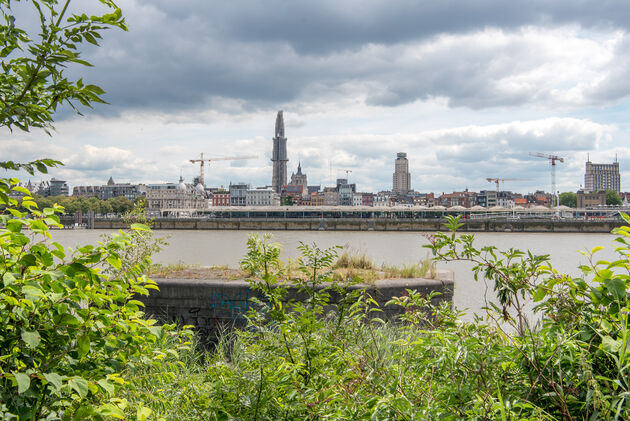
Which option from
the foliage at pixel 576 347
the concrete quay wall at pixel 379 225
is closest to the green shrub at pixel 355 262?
the foliage at pixel 576 347

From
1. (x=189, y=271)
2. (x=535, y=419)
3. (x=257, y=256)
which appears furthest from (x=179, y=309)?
(x=535, y=419)

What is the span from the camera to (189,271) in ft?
35.4

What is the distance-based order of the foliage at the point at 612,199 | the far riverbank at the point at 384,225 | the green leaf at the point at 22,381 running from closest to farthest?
the green leaf at the point at 22,381
the far riverbank at the point at 384,225
the foliage at the point at 612,199

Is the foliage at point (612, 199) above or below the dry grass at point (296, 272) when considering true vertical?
above

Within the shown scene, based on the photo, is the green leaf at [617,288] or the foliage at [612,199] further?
the foliage at [612,199]

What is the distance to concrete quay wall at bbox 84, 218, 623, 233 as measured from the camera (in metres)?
94.8

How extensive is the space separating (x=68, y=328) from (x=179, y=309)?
22.3 feet

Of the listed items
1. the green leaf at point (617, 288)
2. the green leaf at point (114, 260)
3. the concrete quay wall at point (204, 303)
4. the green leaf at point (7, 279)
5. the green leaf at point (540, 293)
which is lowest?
the concrete quay wall at point (204, 303)

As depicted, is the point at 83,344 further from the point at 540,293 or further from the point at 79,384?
the point at 540,293

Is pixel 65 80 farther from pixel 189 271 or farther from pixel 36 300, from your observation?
pixel 189 271

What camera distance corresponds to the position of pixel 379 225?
10488cm

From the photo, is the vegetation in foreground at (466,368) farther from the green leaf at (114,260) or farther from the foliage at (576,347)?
the green leaf at (114,260)

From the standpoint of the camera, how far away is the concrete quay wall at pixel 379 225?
9475 cm

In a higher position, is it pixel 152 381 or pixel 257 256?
pixel 257 256
